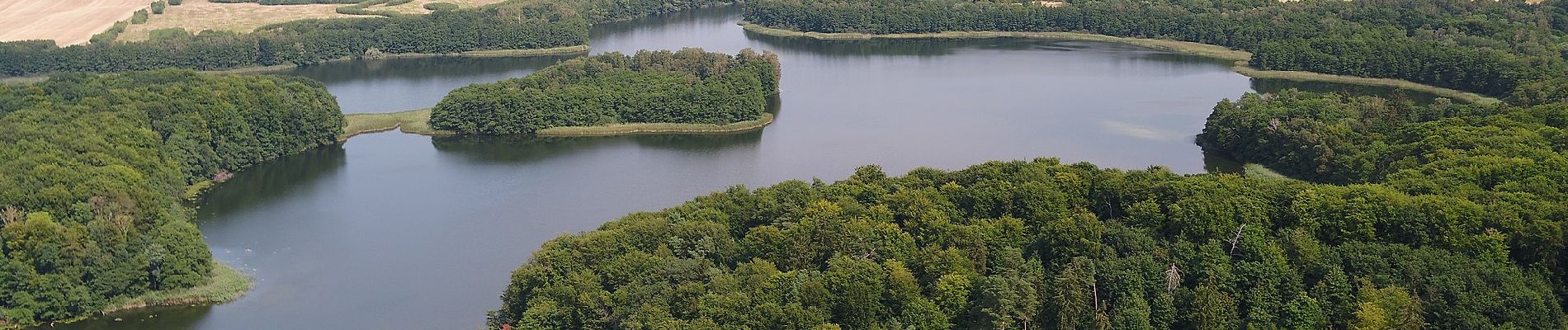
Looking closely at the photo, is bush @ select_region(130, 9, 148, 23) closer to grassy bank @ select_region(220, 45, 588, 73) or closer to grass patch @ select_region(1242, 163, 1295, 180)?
grassy bank @ select_region(220, 45, 588, 73)

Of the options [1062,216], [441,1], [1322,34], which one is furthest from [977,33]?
[1062,216]

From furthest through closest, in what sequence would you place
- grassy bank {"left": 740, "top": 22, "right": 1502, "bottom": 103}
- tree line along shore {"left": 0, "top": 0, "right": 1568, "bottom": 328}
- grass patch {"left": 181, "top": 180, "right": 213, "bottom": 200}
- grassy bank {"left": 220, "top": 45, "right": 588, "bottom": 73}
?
grassy bank {"left": 220, "top": 45, "right": 588, "bottom": 73}
grassy bank {"left": 740, "top": 22, "right": 1502, "bottom": 103}
grass patch {"left": 181, "top": 180, "right": 213, "bottom": 200}
tree line along shore {"left": 0, "top": 0, "right": 1568, "bottom": 328}

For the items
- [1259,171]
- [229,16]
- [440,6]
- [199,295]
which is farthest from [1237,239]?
[229,16]

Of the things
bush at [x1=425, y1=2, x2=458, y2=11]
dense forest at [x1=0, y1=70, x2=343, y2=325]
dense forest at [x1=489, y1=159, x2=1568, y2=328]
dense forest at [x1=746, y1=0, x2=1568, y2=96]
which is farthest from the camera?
bush at [x1=425, y1=2, x2=458, y2=11]

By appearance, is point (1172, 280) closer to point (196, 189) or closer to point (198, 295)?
point (198, 295)

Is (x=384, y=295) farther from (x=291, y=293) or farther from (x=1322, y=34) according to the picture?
(x=1322, y=34)

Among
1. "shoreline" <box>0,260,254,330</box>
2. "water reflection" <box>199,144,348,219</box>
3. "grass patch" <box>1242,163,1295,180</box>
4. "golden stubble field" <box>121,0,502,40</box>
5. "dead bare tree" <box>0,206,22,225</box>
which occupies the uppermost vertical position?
"golden stubble field" <box>121,0,502,40</box>

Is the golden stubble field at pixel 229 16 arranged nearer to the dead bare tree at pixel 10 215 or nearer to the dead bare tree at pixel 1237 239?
the dead bare tree at pixel 10 215

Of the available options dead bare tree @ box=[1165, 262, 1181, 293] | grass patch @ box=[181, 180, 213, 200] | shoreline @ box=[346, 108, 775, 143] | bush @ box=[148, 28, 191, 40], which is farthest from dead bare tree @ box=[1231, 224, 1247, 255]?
bush @ box=[148, 28, 191, 40]
